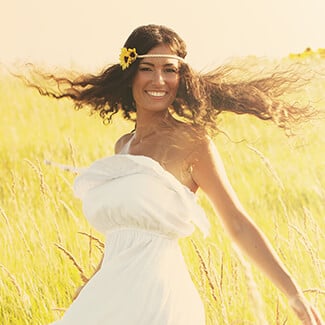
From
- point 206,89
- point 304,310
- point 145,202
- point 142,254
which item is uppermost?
point 206,89

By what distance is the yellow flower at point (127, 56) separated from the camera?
1848 mm

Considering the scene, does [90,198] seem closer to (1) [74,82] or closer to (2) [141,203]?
(2) [141,203]

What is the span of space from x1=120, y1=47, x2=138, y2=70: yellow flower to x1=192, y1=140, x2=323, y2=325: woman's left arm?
0.30 meters

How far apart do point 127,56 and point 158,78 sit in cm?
11

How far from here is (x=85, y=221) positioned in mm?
3230

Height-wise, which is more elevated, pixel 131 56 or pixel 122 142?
pixel 131 56

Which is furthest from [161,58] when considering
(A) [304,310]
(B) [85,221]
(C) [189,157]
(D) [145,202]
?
(B) [85,221]

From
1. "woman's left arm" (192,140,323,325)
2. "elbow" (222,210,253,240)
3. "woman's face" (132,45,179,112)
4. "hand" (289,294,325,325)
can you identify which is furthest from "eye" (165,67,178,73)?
"hand" (289,294,325,325)

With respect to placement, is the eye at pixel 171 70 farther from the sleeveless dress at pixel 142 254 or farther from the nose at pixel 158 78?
the sleeveless dress at pixel 142 254

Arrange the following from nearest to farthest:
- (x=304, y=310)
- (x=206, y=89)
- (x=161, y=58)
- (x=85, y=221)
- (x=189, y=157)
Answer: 1. (x=304, y=310)
2. (x=189, y=157)
3. (x=161, y=58)
4. (x=206, y=89)
5. (x=85, y=221)

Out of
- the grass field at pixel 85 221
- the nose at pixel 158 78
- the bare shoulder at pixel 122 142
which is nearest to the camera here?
the nose at pixel 158 78

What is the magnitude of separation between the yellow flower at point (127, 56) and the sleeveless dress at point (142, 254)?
0.26 meters

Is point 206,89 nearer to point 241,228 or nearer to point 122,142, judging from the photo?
point 122,142

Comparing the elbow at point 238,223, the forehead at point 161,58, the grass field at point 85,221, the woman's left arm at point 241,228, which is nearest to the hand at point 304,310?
the woman's left arm at point 241,228
